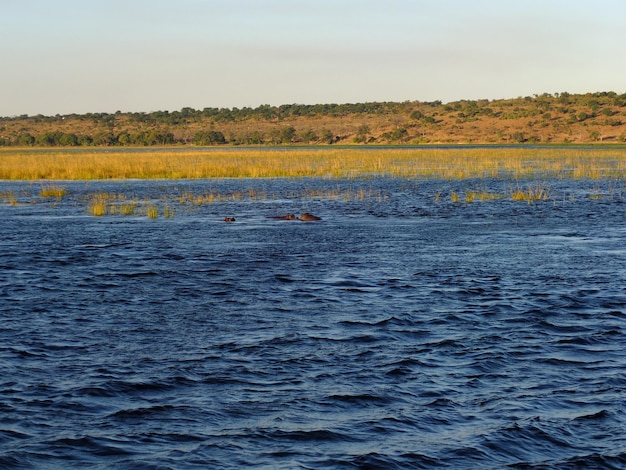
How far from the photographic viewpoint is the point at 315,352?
11805mm

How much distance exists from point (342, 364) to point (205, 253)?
10901 mm

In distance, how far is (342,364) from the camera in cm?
1122

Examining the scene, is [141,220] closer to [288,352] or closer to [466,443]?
[288,352]

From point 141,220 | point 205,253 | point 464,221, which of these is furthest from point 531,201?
point 205,253

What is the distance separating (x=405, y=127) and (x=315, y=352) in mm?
137937

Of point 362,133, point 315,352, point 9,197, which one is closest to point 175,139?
point 362,133

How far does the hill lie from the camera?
428 feet

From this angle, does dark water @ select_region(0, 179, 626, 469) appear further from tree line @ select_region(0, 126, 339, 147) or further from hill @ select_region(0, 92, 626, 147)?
tree line @ select_region(0, 126, 339, 147)

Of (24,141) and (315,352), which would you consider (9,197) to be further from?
(24,141)

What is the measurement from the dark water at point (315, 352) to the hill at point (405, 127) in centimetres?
10729

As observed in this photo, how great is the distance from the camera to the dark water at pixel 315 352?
28.0ft

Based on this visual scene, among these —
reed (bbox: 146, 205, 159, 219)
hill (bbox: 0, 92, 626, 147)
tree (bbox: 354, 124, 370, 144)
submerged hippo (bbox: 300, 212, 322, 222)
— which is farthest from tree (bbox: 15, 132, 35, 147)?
submerged hippo (bbox: 300, 212, 322, 222)

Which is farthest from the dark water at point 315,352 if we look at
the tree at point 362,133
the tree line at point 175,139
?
the tree line at point 175,139

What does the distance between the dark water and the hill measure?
107293mm
